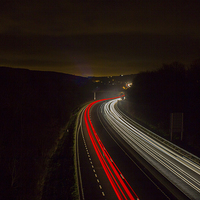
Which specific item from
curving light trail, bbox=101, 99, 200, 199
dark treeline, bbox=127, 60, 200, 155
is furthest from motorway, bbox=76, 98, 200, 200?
dark treeline, bbox=127, 60, 200, 155

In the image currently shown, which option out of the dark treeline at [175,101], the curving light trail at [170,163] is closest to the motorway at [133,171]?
the curving light trail at [170,163]

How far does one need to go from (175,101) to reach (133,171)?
14.5 meters

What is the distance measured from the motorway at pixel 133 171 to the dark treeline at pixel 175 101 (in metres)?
3.98

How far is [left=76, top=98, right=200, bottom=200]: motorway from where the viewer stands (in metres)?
10.6

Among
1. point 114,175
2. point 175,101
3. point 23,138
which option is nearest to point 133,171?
point 114,175

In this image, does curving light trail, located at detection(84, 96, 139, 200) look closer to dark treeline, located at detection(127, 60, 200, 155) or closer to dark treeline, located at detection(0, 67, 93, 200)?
dark treeline, located at detection(0, 67, 93, 200)

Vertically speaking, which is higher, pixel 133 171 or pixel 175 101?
pixel 175 101

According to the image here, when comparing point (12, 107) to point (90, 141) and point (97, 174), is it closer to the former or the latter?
point (90, 141)

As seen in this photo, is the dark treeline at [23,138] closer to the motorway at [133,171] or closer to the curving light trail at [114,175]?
the motorway at [133,171]

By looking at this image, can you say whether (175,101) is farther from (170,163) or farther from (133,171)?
(133,171)

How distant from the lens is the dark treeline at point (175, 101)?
20.7 m

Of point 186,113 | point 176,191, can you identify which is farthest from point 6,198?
point 186,113

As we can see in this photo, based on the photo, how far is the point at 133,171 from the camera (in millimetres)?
13352

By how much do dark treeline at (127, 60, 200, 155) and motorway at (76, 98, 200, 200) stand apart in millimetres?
3983
